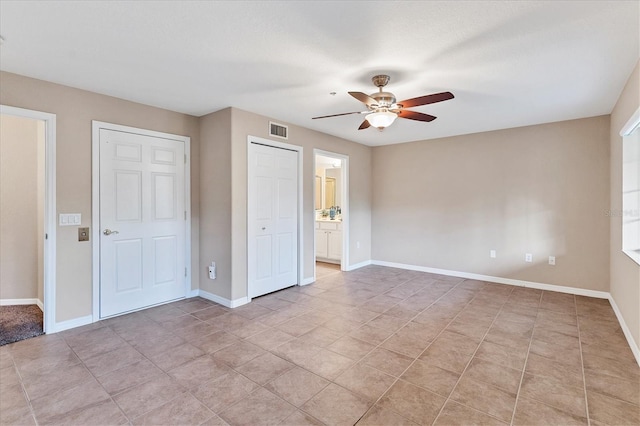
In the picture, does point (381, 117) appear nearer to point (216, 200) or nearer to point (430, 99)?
point (430, 99)

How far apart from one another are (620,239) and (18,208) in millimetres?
7041

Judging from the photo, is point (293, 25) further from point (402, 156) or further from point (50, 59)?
point (402, 156)

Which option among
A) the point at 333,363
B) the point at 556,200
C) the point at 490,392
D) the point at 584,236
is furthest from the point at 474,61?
the point at 584,236

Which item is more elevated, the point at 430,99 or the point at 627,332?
the point at 430,99

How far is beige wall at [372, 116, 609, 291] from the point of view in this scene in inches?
167

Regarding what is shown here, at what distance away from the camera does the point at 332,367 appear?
2.45 m

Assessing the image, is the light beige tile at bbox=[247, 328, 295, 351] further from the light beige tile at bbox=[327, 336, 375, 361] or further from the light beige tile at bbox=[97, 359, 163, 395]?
the light beige tile at bbox=[97, 359, 163, 395]

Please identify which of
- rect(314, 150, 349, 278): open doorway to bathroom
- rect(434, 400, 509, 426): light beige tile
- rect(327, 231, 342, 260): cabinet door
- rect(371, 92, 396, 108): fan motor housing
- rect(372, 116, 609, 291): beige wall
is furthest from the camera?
rect(327, 231, 342, 260): cabinet door

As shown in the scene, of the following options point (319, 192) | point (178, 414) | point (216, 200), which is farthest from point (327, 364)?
point (319, 192)

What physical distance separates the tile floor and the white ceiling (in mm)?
2426

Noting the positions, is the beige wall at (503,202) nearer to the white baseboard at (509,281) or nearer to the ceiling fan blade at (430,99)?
the white baseboard at (509,281)

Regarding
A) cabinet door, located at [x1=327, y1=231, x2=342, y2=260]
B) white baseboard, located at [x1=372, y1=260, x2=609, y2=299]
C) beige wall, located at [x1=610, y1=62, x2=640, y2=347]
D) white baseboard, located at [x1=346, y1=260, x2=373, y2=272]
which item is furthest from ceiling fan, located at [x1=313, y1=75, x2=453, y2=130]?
cabinet door, located at [x1=327, y1=231, x2=342, y2=260]

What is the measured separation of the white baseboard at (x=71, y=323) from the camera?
3.08 m

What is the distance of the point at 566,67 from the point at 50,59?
14.2 ft
